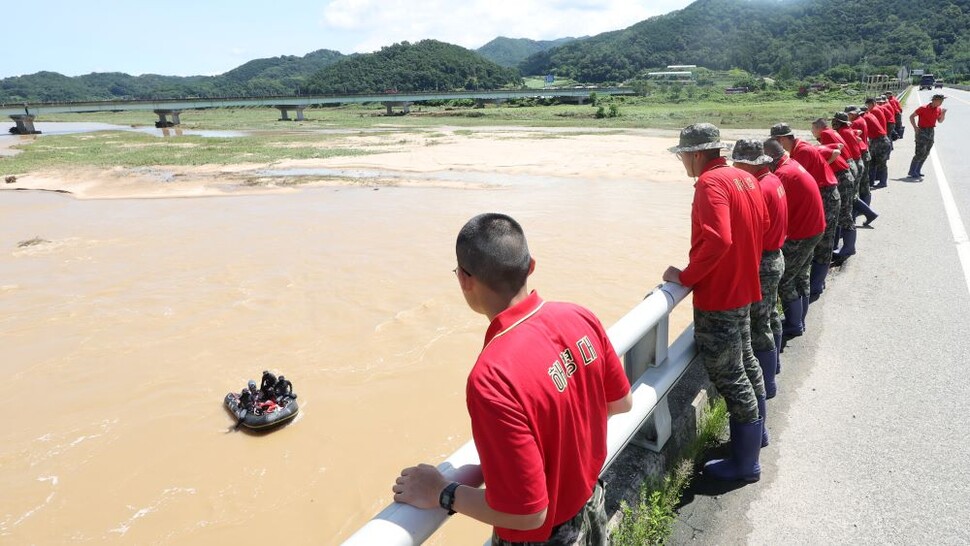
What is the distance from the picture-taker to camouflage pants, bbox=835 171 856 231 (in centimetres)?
784

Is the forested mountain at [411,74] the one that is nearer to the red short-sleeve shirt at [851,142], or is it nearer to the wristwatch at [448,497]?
the red short-sleeve shirt at [851,142]

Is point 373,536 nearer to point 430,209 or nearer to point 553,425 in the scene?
point 553,425

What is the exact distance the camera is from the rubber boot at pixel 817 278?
678 cm

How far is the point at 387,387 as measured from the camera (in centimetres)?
679

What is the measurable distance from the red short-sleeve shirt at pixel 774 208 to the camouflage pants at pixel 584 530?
277cm

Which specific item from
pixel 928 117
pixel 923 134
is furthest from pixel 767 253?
pixel 928 117

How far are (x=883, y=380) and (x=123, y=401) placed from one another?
770 cm

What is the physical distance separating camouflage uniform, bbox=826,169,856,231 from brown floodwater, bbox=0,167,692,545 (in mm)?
2951

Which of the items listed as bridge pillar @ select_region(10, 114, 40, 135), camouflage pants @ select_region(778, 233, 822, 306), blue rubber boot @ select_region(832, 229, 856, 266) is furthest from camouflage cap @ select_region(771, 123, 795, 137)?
bridge pillar @ select_region(10, 114, 40, 135)

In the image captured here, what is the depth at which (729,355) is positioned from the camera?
3.48m

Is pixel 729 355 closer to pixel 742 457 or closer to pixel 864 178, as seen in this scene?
pixel 742 457

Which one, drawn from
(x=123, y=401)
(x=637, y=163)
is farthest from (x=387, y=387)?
(x=637, y=163)

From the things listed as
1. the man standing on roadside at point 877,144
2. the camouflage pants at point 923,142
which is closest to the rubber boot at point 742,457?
the man standing on roadside at point 877,144

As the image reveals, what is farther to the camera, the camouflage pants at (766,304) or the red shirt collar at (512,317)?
the camouflage pants at (766,304)
